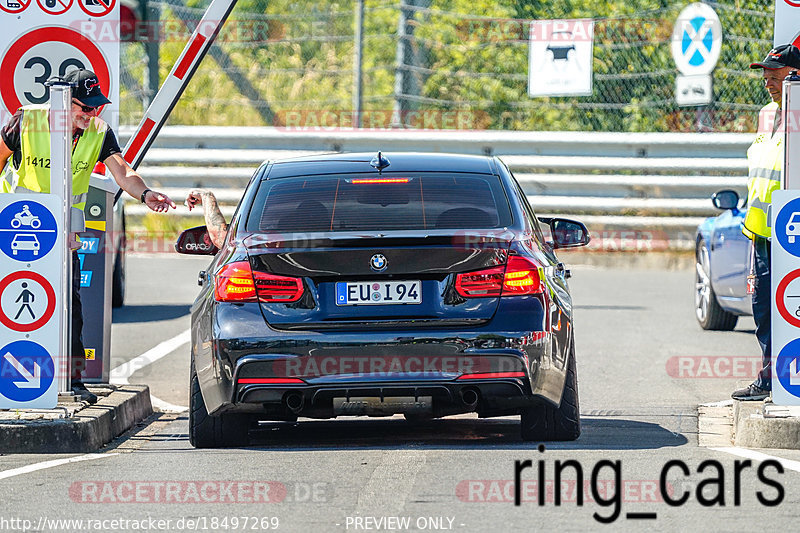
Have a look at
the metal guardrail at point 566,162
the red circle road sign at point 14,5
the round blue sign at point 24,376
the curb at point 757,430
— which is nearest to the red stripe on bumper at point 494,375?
the curb at point 757,430

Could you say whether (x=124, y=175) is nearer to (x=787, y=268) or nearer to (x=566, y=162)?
(x=787, y=268)

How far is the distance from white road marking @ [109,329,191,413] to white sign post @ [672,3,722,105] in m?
8.23

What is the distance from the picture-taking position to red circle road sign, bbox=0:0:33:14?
31.5 feet

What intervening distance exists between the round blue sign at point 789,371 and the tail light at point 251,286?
7.57 ft

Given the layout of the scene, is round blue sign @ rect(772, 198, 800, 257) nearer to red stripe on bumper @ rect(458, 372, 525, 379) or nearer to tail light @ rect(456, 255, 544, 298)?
tail light @ rect(456, 255, 544, 298)

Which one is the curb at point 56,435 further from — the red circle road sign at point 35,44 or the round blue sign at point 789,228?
the round blue sign at point 789,228

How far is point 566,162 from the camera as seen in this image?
70.4ft

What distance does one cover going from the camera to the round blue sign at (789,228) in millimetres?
8523

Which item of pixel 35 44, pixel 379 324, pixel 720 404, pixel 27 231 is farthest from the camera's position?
pixel 720 404

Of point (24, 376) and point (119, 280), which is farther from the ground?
point (24, 376)

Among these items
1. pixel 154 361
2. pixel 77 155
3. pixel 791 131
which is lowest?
pixel 154 361

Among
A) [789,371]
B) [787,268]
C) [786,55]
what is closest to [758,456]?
[789,371]

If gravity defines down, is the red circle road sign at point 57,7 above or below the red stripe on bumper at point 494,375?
above

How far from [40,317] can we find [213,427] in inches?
40.4
